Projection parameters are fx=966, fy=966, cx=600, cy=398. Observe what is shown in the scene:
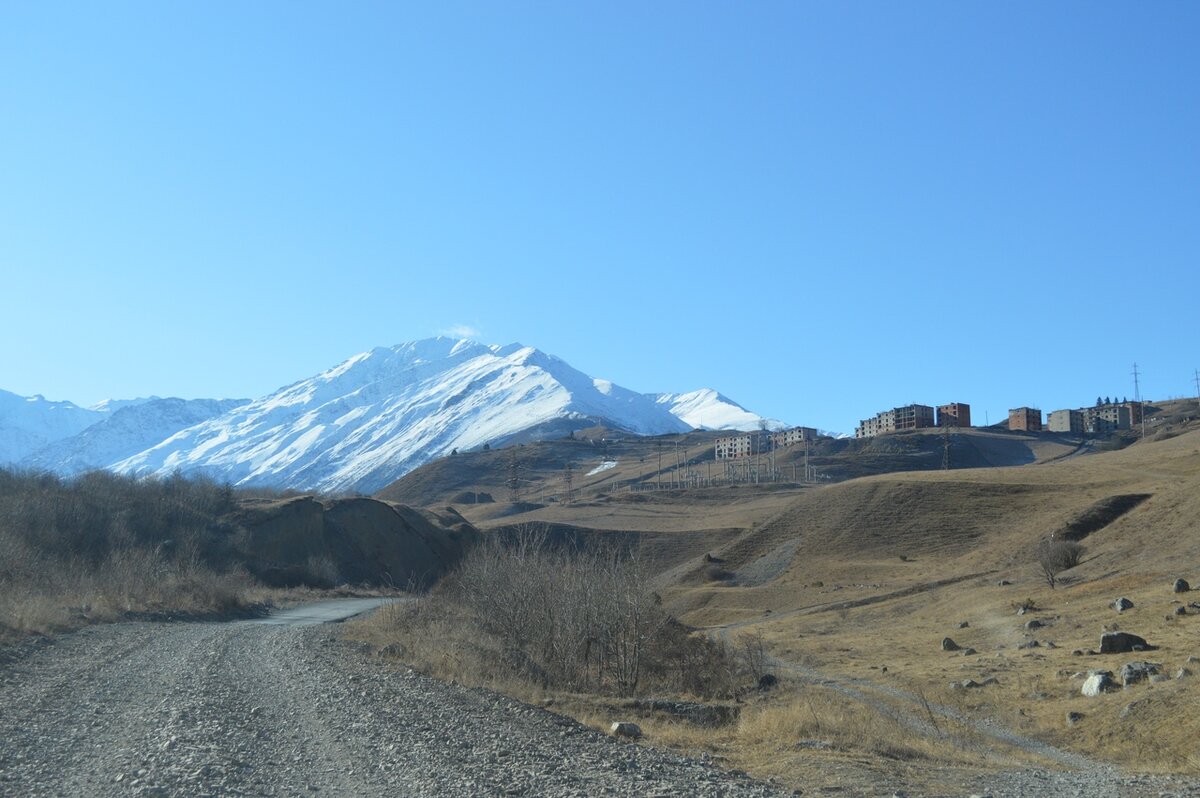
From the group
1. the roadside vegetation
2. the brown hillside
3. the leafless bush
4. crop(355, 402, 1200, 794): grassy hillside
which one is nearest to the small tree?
crop(355, 402, 1200, 794): grassy hillside

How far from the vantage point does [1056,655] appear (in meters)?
30.8

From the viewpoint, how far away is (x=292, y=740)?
1285 centimetres

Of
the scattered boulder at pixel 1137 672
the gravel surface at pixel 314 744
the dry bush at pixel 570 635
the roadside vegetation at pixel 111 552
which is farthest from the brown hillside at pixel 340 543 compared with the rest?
the scattered boulder at pixel 1137 672

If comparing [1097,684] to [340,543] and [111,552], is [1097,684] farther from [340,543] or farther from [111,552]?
[340,543]

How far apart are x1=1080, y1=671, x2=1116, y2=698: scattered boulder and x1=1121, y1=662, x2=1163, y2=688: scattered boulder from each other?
303 millimetres

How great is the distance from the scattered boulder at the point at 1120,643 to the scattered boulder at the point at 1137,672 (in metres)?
5.21

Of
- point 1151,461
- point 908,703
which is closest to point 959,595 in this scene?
point 908,703

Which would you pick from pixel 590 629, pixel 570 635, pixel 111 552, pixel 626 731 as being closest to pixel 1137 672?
pixel 590 629

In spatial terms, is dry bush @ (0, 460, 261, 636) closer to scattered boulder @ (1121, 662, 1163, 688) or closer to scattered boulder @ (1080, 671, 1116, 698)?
scattered boulder @ (1080, 671, 1116, 698)

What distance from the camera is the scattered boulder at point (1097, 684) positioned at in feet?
75.5

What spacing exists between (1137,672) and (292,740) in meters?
19.7

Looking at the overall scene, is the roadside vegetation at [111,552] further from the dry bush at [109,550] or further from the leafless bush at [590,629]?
the leafless bush at [590,629]

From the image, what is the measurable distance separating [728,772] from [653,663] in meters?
14.8

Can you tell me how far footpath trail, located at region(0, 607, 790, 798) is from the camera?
1055 centimetres
